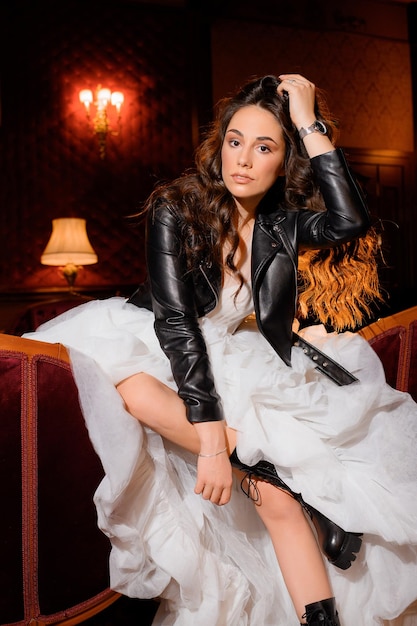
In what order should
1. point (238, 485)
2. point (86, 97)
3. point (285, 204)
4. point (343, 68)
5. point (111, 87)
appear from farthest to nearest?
point (343, 68) → point (111, 87) → point (86, 97) → point (285, 204) → point (238, 485)

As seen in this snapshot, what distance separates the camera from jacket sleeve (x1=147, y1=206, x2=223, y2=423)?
1503 millimetres

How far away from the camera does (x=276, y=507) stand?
1.52 meters

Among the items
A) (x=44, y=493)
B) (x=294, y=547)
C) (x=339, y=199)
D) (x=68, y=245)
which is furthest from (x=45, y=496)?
(x=68, y=245)

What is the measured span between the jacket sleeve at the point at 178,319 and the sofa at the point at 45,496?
0.89 ft

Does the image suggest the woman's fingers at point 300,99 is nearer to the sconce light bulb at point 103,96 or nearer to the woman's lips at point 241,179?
the woman's lips at point 241,179

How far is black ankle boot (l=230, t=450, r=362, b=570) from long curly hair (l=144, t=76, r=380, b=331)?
1.89ft

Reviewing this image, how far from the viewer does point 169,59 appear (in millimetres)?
6219

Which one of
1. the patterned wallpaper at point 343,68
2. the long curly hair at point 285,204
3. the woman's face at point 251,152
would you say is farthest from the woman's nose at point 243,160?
the patterned wallpaper at point 343,68

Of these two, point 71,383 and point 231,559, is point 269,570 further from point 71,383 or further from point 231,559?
point 71,383

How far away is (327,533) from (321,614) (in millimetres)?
180

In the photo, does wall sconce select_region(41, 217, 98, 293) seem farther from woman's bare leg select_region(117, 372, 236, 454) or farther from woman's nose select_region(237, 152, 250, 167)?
woman's bare leg select_region(117, 372, 236, 454)

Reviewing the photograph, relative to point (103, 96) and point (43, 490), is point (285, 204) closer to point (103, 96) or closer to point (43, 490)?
point (43, 490)

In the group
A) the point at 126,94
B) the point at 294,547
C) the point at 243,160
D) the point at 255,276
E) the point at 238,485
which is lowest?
the point at 294,547

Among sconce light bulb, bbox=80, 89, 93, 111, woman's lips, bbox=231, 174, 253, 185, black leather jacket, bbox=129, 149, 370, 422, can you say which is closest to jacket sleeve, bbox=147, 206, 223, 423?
black leather jacket, bbox=129, 149, 370, 422
